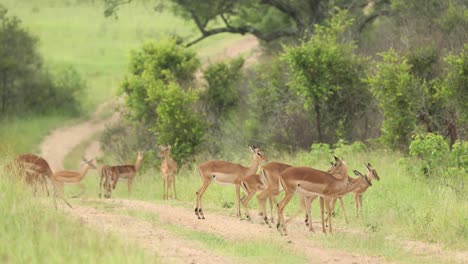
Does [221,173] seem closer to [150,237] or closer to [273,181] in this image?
[273,181]

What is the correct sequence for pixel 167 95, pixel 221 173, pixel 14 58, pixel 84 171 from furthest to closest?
pixel 14 58 → pixel 167 95 → pixel 84 171 → pixel 221 173

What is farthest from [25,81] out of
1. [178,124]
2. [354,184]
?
[354,184]

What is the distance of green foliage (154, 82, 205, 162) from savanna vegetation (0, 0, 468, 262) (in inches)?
1.6

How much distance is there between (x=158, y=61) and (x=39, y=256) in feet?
62.2

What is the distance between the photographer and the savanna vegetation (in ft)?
41.5

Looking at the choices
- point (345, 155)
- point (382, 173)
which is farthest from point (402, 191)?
point (345, 155)

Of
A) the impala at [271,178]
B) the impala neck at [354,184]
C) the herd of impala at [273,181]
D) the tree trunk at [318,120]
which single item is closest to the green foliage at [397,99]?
the tree trunk at [318,120]

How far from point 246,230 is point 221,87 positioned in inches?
638

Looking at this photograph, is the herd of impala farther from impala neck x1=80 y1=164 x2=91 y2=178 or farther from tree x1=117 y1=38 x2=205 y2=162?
tree x1=117 y1=38 x2=205 y2=162

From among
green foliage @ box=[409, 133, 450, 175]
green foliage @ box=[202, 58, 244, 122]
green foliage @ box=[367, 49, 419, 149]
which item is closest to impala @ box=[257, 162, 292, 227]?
green foliage @ box=[409, 133, 450, 175]

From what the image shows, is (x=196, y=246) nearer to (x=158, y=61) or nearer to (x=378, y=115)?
(x=378, y=115)

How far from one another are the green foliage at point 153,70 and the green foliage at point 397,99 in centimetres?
858

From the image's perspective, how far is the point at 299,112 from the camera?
25.0 m

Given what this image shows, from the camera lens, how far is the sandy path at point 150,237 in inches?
374
